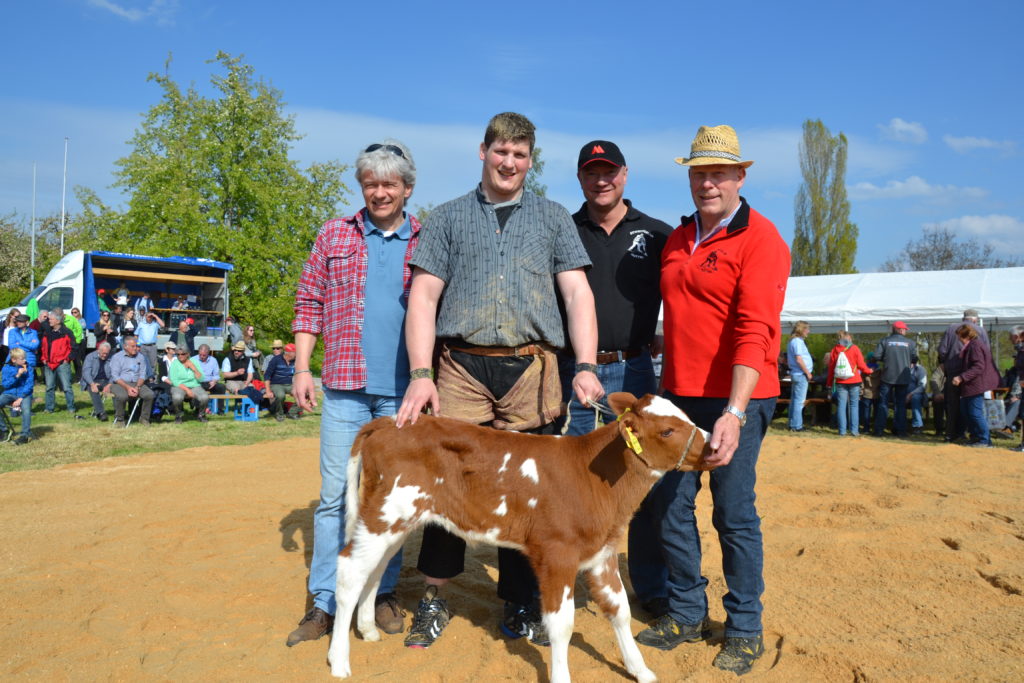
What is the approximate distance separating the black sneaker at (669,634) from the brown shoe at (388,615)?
54.3 inches

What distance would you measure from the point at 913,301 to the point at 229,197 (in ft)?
77.2

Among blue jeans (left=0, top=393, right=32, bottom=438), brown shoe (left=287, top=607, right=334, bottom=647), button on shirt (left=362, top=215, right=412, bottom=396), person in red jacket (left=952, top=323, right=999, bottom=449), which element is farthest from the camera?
person in red jacket (left=952, top=323, right=999, bottom=449)

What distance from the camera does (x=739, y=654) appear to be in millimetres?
3654

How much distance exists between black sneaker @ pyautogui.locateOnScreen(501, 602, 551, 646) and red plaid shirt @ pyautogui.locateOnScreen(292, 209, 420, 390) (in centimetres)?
158

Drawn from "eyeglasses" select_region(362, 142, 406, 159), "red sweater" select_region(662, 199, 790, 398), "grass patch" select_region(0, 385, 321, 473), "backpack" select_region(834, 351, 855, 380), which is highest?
"eyeglasses" select_region(362, 142, 406, 159)

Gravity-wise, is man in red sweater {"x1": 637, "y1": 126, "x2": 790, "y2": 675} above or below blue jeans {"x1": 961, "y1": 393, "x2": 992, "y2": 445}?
above

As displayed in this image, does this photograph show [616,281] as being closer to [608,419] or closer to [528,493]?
[608,419]

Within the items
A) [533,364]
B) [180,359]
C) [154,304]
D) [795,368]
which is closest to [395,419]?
[533,364]

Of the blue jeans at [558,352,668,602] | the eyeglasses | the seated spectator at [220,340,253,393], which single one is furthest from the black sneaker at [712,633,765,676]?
the seated spectator at [220,340,253,393]

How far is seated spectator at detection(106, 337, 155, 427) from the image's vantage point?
12961 millimetres

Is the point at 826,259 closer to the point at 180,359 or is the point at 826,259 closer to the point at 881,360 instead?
the point at 881,360

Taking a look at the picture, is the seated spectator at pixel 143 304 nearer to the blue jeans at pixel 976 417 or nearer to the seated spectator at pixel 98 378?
the seated spectator at pixel 98 378

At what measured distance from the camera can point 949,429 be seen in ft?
42.7

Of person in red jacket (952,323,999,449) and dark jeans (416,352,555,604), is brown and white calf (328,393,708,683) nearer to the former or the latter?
dark jeans (416,352,555,604)
